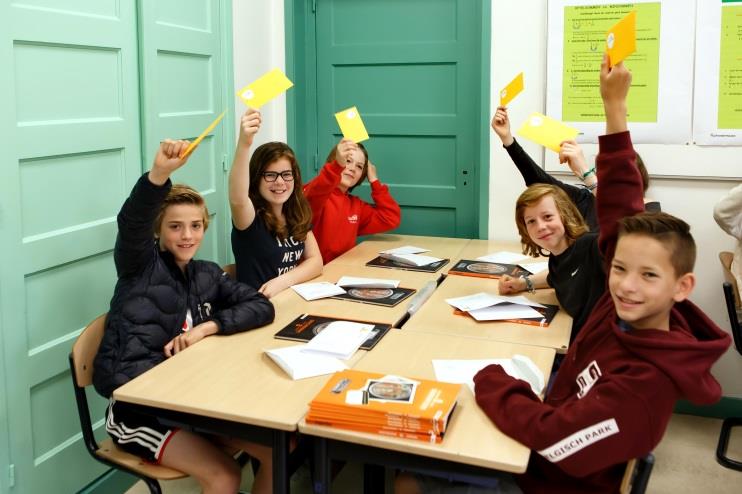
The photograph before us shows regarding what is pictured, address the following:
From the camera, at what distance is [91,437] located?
7.22 ft

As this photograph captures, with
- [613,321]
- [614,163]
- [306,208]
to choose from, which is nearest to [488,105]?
[306,208]

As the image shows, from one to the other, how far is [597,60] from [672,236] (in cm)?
212

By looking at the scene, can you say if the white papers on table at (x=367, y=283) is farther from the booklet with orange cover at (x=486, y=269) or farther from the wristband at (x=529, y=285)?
the wristband at (x=529, y=285)

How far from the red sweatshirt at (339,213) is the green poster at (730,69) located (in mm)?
1617

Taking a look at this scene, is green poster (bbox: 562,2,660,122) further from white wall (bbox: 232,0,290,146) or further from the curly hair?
white wall (bbox: 232,0,290,146)

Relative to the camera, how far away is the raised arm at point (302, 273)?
9.43 feet

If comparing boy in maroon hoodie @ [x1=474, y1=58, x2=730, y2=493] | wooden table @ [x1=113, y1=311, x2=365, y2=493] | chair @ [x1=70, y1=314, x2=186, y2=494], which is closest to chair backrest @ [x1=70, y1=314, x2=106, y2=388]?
chair @ [x1=70, y1=314, x2=186, y2=494]

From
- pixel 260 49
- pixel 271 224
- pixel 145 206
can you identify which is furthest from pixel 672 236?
pixel 260 49

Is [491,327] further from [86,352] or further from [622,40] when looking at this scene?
[86,352]

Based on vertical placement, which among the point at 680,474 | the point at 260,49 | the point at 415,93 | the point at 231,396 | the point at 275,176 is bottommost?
the point at 680,474

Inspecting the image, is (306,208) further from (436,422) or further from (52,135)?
(436,422)

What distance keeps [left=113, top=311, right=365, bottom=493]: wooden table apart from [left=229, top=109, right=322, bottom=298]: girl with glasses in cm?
80

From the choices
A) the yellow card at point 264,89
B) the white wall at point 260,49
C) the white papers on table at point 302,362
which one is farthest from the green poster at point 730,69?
the white papers on table at point 302,362

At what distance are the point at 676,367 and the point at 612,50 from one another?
75 cm
